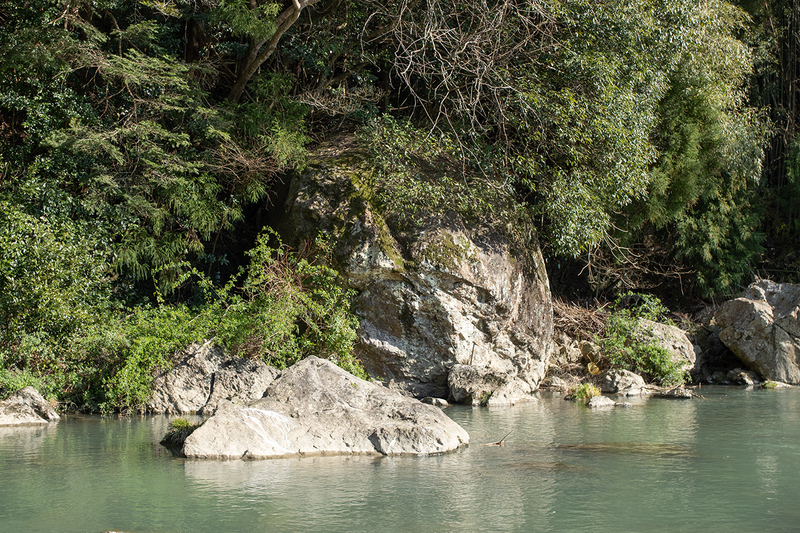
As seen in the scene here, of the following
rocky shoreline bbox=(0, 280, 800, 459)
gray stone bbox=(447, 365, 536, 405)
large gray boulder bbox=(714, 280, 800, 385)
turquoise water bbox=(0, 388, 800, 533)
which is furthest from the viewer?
large gray boulder bbox=(714, 280, 800, 385)

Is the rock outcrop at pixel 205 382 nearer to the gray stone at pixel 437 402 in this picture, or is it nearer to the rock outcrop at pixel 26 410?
the rock outcrop at pixel 26 410

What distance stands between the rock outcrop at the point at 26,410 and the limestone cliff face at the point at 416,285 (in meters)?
4.52

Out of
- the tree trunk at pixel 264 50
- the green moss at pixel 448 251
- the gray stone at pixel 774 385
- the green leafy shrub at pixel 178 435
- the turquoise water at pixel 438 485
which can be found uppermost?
the tree trunk at pixel 264 50

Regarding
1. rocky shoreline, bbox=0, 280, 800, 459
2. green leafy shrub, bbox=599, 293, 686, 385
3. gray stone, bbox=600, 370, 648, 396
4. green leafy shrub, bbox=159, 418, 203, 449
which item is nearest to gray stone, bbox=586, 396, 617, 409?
rocky shoreline, bbox=0, 280, 800, 459

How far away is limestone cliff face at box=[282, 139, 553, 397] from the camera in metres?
11.5

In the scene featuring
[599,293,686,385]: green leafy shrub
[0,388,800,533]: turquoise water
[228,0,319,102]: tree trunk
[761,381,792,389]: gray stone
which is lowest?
[0,388,800,533]: turquoise water

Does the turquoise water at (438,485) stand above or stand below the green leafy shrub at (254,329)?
below

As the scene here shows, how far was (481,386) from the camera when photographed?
11.0 meters

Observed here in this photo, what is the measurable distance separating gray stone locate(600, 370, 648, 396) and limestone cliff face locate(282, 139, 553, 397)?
1.78 meters

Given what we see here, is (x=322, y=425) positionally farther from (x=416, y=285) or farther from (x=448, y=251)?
(x=448, y=251)

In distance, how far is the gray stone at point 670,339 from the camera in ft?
44.0

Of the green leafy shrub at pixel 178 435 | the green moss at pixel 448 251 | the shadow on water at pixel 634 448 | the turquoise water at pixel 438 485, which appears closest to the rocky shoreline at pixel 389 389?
the turquoise water at pixel 438 485

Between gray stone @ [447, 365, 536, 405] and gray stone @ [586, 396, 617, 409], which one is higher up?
gray stone @ [447, 365, 536, 405]

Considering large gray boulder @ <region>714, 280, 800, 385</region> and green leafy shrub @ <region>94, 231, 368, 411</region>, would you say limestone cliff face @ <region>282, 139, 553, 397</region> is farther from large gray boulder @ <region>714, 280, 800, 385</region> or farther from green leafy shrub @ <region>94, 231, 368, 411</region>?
large gray boulder @ <region>714, 280, 800, 385</region>
